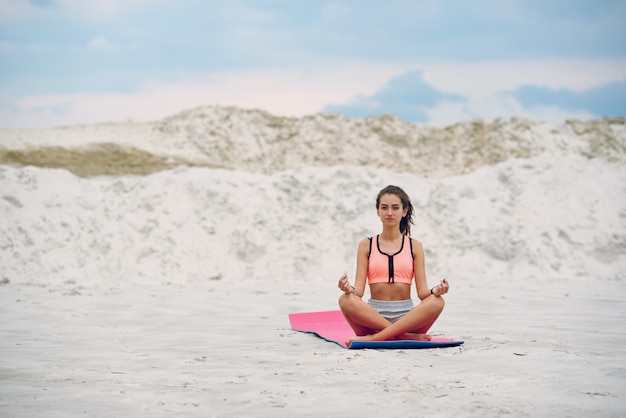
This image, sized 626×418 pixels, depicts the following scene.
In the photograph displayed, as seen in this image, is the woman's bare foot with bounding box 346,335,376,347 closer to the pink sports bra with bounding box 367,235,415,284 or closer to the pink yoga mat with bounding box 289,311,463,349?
the pink yoga mat with bounding box 289,311,463,349

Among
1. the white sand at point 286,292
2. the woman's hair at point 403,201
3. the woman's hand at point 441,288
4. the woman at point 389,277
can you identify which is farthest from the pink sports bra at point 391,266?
the white sand at point 286,292

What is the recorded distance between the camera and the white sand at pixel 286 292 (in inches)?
169

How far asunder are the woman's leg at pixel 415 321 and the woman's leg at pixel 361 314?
0.05m

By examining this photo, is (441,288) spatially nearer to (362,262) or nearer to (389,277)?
(389,277)

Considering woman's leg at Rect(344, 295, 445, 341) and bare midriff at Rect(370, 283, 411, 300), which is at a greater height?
bare midriff at Rect(370, 283, 411, 300)

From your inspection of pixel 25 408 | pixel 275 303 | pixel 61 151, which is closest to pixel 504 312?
pixel 275 303

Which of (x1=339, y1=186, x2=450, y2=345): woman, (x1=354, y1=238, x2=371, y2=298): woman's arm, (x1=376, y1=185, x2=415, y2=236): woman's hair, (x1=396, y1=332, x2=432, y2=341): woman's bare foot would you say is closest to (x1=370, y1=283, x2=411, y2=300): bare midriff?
(x1=339, y1=186, x2=450, y2=345): woman

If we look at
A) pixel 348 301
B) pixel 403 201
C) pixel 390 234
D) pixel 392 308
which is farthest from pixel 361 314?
pixel 403 201

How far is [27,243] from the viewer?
12.3 m

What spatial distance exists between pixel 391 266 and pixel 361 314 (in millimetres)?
413

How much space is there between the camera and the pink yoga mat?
5.68 meters

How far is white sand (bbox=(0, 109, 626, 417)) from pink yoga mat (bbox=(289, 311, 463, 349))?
0.17 metres

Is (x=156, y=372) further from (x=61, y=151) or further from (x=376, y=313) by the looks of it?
(x=61, y=151)

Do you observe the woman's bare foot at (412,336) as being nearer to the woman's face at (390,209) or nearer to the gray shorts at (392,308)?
the gray shorts at (392,308)
